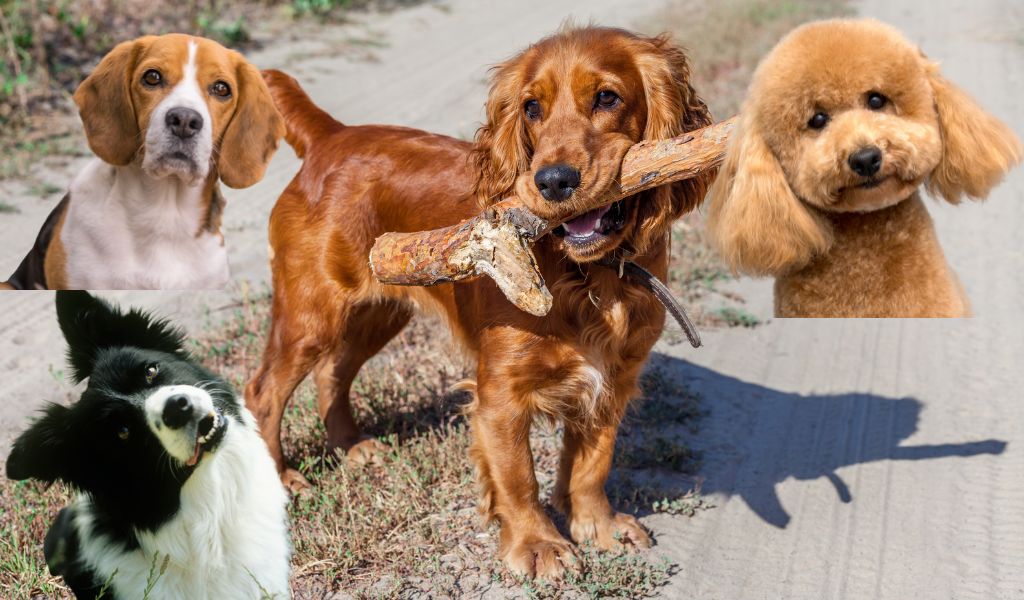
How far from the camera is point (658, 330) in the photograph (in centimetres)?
387

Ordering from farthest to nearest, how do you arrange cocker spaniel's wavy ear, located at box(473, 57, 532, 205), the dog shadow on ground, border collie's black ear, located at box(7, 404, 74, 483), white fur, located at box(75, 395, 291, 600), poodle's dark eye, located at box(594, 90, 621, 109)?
the dog shadow on ground
cocker spaniel's wavy ear, located at box(473, 57, 532, 205)
poodle's dark eye, located at box(594, 90, 621, 109)
white fur, located at box(75, 395, 291, 600)
border collie's black ear, located at box(7, 404, 74, 483)

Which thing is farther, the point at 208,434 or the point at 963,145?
the point at 963,145

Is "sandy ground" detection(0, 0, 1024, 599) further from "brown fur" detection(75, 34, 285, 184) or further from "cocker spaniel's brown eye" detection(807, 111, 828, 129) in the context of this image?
"cocker spaniel's brown eye" detection(807, 111, 828, 129)

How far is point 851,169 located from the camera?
2.78 meters

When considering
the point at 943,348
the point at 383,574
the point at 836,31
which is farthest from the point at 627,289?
the point at 943,348

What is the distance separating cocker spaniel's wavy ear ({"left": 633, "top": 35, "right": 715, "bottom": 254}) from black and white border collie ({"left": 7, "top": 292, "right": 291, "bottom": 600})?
1403 millimetres

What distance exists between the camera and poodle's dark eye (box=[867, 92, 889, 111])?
9.37 ft

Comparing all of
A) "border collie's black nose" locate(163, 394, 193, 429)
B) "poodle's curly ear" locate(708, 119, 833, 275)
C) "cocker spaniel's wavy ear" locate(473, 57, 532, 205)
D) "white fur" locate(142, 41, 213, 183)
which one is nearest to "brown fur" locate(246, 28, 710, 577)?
"cocker spaniel's wavy ear" locate(473, 57, 532, 205)

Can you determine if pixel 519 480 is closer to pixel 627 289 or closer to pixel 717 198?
pixel 627 289

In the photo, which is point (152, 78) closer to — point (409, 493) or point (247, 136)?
point (247, 136)

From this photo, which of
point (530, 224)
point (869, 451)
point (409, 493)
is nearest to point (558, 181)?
point (530, 224)

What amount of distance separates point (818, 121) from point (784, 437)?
2605 millimetres

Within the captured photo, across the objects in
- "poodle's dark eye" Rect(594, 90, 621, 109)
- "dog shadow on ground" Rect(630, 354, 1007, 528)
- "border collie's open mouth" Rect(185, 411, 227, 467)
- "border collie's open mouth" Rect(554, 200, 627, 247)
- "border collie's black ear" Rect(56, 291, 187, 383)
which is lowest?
"dog shadow on ground" Rect(630, 354, 1007, 528)

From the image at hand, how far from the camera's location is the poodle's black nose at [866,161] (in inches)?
108
